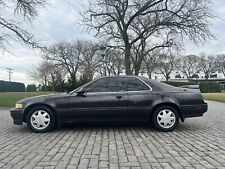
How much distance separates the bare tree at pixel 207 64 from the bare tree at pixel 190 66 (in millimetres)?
1027

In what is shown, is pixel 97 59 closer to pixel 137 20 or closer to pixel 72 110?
pixel 137 20

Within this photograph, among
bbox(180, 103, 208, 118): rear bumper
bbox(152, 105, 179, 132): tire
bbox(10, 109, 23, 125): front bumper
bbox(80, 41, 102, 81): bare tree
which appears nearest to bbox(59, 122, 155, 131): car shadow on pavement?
bbox(152, 105, 179, 132): tire

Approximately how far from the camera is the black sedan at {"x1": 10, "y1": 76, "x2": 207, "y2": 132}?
756cm

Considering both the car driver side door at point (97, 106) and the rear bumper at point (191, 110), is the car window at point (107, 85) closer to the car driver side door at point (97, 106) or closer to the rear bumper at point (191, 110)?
the car driver side door at point (97, 106)

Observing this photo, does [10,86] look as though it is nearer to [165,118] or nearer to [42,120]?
[42,120]

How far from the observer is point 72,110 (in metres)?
7.58

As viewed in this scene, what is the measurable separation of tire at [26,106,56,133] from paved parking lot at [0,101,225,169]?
19 centimetres

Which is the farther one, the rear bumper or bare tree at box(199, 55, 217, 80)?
bare tree at box(199, 55, 217, 80)

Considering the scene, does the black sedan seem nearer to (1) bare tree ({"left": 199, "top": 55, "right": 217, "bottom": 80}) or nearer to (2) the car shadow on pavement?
(2) the car shadow on pavement

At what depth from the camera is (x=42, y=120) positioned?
25.0ft

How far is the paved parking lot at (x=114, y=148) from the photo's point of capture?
460 centimetres

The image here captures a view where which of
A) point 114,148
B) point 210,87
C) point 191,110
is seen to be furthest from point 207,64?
point 114,148

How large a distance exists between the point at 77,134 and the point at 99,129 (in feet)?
2.84

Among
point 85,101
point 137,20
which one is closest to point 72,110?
point 85,101
